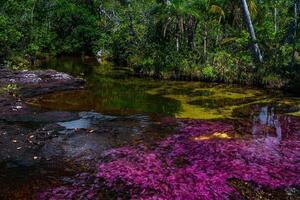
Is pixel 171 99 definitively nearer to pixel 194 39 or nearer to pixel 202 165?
pixel 202 165

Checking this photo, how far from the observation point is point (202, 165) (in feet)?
33.2

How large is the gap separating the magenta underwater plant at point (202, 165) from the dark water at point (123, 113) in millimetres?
671

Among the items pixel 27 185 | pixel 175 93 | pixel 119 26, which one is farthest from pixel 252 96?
pixel 119 26

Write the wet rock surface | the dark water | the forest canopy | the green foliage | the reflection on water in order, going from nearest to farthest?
the wet rock surface
the dark water
the reflection on water
the green foliage
the forest canopy

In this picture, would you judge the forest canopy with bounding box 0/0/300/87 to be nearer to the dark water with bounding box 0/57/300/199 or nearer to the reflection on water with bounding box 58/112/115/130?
the dark water with bounding box 0/57/300/199

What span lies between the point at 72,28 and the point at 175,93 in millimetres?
28576

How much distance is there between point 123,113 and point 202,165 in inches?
260

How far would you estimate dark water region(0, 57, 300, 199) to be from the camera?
991cm

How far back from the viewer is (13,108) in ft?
53.3

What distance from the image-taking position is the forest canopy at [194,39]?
22.5 meters

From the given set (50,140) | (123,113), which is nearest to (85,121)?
(123,113)

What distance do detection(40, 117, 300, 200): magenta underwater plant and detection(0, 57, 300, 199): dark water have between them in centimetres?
67

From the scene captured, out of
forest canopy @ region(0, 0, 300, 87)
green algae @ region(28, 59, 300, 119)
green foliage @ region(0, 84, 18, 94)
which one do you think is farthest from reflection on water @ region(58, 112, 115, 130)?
forest canopy @ region(0, 0, 300, 87)

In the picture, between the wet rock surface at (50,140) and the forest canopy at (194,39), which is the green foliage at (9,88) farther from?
the forest canopy at (194,39)
